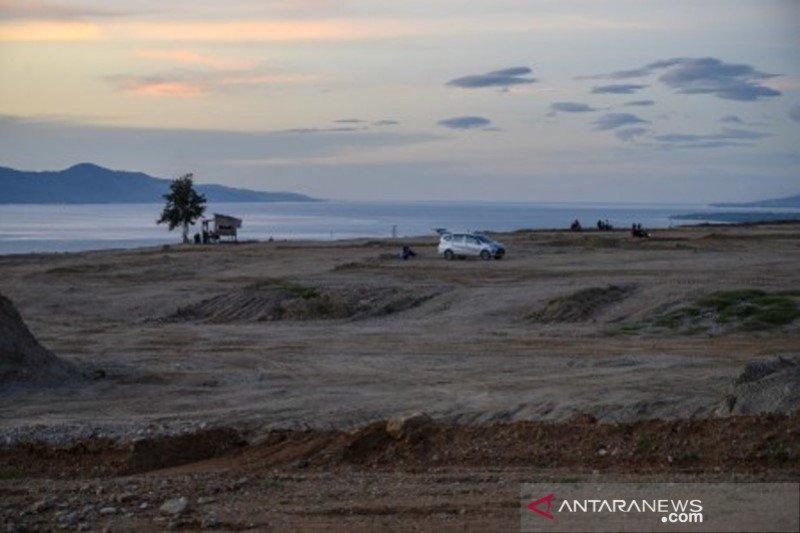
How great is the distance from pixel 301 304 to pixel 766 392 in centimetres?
2636

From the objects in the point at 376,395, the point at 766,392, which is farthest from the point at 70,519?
the point at 376,395

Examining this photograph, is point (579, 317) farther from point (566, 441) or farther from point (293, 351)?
point (566, 441)

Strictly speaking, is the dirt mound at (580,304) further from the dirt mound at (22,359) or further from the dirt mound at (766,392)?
the dirt mound at (766,392)

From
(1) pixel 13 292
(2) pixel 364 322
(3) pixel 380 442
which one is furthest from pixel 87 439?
(1) pixel 13 292

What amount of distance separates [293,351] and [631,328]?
9061mm

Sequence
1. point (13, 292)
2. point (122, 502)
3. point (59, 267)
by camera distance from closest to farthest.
Result: point (122, 502), point (13, 292), point (59, 267)

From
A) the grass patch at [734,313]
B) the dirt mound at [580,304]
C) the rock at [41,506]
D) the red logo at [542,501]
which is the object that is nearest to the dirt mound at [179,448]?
the rock at [41,506]

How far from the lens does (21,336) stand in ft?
83.3

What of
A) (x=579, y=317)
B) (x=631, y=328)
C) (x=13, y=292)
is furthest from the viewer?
(x=13, y=292)

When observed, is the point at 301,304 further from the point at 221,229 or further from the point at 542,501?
the point at 221,229

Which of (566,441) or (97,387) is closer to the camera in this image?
(566,441)

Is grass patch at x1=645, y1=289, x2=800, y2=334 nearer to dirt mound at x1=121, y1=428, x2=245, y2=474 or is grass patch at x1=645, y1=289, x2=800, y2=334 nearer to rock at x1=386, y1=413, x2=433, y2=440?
rock at x1=386, y1=413, x2=433, y2=440

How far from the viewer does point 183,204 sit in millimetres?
95562

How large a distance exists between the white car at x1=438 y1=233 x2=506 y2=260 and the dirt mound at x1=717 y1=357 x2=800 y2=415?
131 feet
